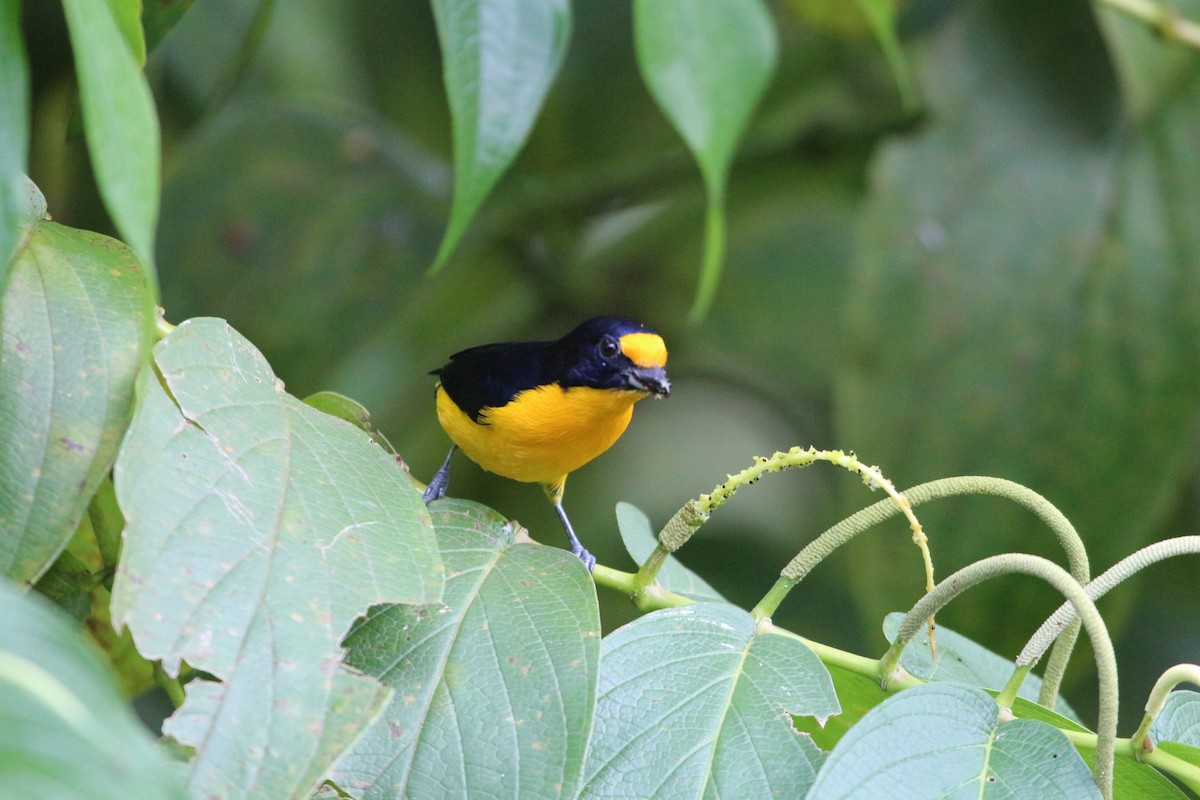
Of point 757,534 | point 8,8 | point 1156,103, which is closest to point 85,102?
point 8,8

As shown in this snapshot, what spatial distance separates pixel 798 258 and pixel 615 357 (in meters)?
2.20

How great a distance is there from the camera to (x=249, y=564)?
1025 millimetres

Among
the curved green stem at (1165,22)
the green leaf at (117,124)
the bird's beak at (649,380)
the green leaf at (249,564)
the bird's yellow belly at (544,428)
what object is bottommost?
the bird's yellow belly at (544,428)

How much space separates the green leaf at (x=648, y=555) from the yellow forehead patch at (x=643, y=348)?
636 mm

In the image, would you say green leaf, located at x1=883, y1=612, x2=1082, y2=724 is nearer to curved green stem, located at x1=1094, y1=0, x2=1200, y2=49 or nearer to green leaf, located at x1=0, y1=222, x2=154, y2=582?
green leaf, located at x1=0, y1=222, x2=154, y2=582

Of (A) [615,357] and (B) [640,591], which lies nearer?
(B) [640,591]

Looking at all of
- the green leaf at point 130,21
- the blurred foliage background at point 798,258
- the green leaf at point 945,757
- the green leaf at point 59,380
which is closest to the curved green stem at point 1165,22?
the blurred foliage background at point 798,258

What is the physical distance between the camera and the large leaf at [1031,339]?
2.94 m

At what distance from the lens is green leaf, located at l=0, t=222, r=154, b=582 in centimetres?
103

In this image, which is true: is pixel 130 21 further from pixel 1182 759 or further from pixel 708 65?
pixel 1182 759

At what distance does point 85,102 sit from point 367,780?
685 millimetres

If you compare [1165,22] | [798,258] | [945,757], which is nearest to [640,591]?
Answer: [945,757]

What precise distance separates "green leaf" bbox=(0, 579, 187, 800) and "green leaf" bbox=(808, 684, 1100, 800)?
2.19 feet

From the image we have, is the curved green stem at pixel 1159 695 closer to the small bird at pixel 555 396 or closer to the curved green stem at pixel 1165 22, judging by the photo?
the small bird at pixel 555 396
